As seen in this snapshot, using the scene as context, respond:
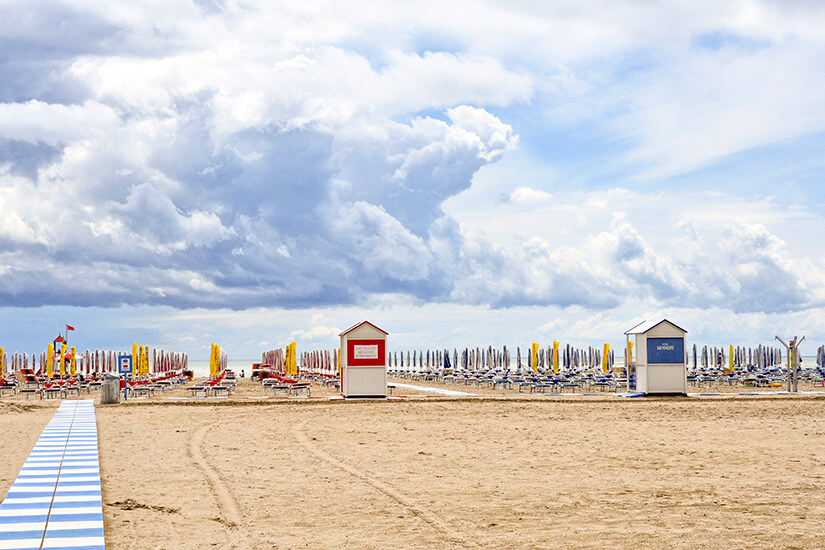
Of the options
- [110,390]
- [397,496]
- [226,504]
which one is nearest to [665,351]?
[110,390]

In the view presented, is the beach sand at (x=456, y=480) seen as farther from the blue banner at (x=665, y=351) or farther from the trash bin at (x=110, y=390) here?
the blue banner at (x=665, y=351)

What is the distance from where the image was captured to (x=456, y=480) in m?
9.09

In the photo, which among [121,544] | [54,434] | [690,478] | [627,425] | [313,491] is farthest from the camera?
[627,425]

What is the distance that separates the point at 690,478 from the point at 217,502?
5538mm

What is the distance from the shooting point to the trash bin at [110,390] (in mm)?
21469

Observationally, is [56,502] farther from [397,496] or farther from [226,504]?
[397,496]

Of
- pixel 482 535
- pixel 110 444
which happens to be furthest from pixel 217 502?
pixel 110 444

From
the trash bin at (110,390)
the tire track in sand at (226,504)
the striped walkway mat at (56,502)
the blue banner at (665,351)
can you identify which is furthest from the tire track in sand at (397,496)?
the blue banner at (665,351)

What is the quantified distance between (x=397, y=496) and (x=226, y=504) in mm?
1762

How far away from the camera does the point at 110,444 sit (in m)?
12.3

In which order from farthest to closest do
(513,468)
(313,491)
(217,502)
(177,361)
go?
(177,361) < (513,468) < (313,491) < (217,502)

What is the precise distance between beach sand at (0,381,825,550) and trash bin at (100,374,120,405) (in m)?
4.38

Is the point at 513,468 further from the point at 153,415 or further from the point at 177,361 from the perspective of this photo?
the point at 177,361

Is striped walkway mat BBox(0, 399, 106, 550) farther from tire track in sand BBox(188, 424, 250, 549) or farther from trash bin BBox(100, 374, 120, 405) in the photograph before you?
trash bin BBox(100, 374, 120, 405)
